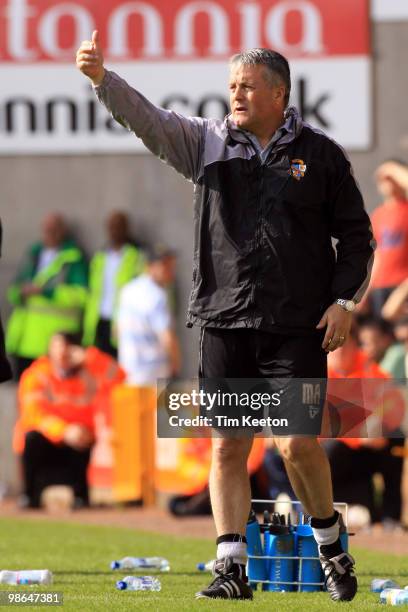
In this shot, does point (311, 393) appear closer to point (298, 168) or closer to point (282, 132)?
point (298, 168)

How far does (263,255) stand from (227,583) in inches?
53.9

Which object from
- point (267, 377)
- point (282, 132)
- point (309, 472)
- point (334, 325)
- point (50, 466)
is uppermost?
point (282, 132)

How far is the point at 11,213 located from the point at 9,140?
879mm

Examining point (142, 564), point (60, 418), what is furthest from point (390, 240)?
point (142, 564)

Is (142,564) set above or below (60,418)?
above

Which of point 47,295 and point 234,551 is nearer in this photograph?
point 234,551

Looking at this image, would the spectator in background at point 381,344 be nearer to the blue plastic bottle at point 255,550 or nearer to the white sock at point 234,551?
the blue plastic bottle at point 255,550

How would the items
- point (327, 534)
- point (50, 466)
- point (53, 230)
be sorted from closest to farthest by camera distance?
1. point (327, 534)
2. point (50, 466)
3. point (53, 230)

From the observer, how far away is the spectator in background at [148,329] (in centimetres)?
1598

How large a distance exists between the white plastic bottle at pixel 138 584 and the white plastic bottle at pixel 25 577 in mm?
375

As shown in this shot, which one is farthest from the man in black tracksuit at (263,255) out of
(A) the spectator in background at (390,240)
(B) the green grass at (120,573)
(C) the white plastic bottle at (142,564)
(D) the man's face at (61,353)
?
(A) the spectator in background at (390,240)

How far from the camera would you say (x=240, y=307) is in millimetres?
6773

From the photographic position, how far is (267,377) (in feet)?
22.4

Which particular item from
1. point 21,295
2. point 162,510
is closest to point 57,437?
point 162,510
